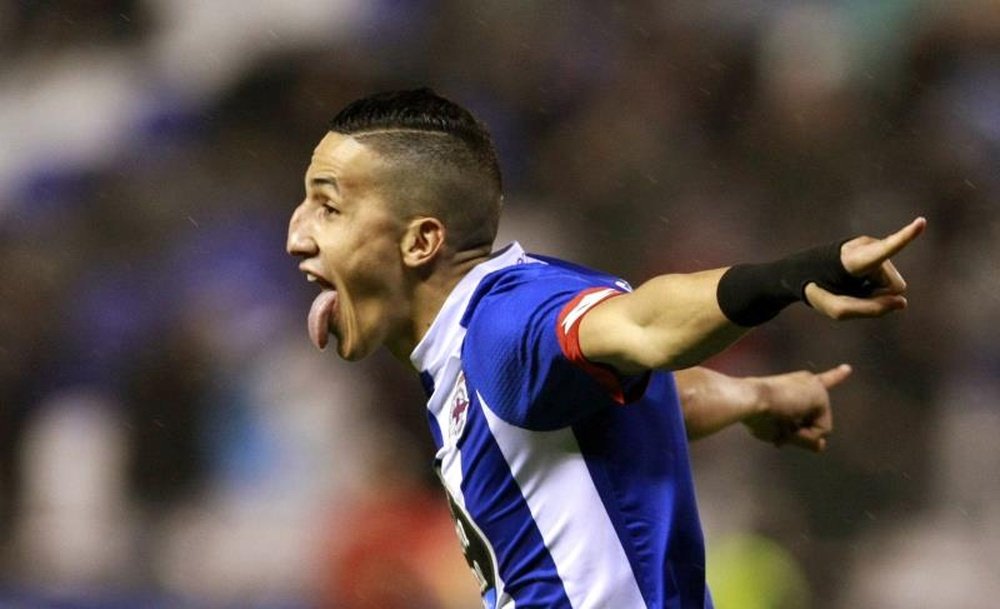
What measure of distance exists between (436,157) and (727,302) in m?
0.92

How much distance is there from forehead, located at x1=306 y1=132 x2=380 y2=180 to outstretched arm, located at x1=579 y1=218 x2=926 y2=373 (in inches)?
29.6

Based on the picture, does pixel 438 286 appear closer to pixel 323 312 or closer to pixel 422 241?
pixel 422 241

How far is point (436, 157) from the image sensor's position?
3.11 meters

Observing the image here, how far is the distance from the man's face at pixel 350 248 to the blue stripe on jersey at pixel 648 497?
0.52 meters

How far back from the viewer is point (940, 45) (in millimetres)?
5840

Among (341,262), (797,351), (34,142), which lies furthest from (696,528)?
(34,142)

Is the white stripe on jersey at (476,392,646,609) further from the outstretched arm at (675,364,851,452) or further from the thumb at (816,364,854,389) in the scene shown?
the thumb at (816,364,854,389)

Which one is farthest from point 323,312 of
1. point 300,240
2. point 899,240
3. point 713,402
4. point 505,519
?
point 899,240

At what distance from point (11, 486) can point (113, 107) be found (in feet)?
4.97

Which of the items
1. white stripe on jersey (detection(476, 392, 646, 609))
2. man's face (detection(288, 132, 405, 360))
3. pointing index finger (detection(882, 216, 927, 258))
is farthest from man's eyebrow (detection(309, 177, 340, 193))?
pointing index finger (detection(882, 216, 927, 258))

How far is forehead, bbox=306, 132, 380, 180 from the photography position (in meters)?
3.14

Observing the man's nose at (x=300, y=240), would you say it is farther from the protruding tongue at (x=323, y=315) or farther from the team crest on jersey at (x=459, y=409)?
the team crest on jersey at (x=459, y=409)

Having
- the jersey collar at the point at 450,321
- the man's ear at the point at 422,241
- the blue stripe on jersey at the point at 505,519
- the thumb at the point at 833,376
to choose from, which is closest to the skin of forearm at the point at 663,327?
A: the blue stripe on jersey at the point at 505,519

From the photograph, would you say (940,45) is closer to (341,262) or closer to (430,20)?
(430,20)
